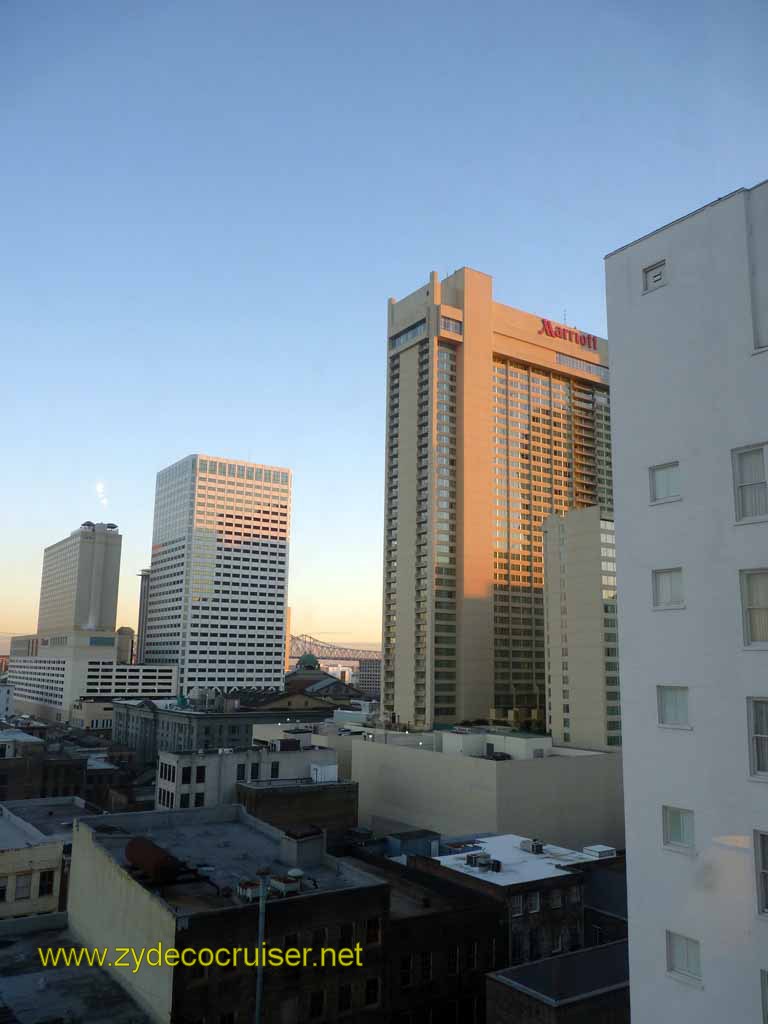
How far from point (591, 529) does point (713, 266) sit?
4468 inches

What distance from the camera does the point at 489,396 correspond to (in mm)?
173625

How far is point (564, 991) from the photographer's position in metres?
41.6

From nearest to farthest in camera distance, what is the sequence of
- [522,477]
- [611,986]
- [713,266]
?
[713,266] → [611,986] → [522,477]

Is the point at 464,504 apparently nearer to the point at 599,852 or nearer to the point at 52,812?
the point at 599,852

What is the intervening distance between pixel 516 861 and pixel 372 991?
2567cm

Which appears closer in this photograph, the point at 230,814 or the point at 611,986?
the point at 611,986

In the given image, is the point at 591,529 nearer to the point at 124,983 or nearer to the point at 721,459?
the point at 124,983

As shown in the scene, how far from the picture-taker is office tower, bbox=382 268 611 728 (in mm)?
159625

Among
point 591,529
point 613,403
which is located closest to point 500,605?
point 591,529

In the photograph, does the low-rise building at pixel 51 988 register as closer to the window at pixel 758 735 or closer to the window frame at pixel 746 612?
the window at pixel 758 735

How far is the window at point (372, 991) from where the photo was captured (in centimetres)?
4409

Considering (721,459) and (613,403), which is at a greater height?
(613,403)

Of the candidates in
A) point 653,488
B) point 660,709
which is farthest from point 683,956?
point 653,488

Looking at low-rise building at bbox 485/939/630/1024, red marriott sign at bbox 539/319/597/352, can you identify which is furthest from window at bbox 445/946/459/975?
red marriott sign at bbox 539/319/597/352
